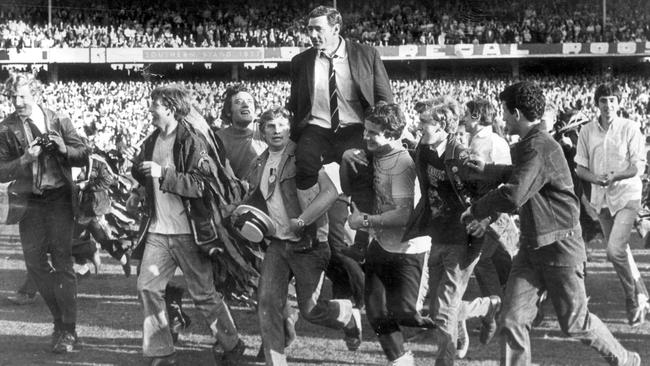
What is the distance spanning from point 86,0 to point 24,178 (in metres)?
30.1

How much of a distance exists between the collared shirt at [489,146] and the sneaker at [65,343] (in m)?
2.92

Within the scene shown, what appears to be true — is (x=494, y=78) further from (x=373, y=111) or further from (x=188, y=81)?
(x=373, y=111)

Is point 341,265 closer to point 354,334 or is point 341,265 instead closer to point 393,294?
point 354,334

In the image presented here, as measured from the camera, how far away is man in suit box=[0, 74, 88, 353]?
680cm

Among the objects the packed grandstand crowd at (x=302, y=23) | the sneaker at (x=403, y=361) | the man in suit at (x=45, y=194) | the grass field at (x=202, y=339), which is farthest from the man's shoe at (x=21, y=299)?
the packed grandstand crowd at (x=302, y=23)

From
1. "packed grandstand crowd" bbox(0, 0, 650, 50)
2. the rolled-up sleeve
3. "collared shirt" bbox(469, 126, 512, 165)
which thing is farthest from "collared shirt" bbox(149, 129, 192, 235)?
"packed grandstand crowd" bbox(0, 0, 650, 50)

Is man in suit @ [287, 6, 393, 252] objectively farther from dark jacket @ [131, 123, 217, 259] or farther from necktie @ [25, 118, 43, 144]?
necktie @ [25, 118, 43, 144]

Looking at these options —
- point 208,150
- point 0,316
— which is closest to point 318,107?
point 208,150

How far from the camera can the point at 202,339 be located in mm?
7242

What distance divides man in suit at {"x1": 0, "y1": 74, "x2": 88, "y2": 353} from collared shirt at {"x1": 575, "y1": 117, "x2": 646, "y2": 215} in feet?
12.4

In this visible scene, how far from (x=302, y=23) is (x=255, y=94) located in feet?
26.5

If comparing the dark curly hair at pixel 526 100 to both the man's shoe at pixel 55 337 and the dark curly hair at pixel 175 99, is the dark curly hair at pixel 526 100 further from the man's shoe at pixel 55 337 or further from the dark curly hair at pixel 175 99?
the man's shoe at pixel 55 337

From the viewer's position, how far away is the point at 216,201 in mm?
6141

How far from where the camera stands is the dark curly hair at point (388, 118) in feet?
18.5
